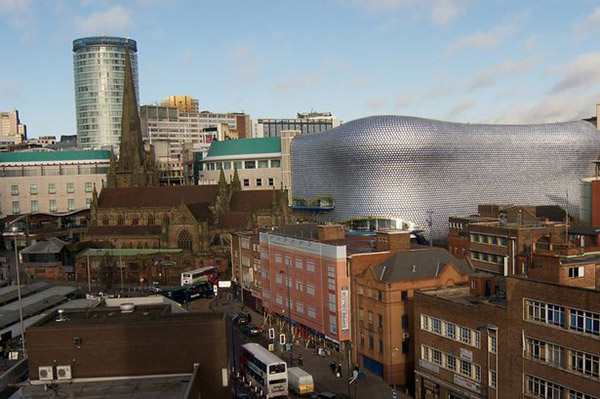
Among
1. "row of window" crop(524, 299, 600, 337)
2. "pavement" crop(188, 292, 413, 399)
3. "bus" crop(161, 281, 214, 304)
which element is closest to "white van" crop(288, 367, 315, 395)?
"pavement" crop(188, 292, 413, 399)

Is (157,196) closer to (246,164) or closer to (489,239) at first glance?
(246,164)

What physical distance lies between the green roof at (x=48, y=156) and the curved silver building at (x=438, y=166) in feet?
237

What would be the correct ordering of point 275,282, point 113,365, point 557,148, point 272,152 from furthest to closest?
1. point 272,152
2. point 557,148
3. point 275,282
4. point 113,365

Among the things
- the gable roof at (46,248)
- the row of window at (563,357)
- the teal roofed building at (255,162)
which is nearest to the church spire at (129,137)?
the teal roofed building at (255,162)

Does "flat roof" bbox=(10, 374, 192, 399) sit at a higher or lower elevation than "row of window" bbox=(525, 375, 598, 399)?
higher

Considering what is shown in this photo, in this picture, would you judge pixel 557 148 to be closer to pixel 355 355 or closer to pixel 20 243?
pixel 355 355

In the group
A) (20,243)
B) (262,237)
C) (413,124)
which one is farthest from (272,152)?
(262,237)

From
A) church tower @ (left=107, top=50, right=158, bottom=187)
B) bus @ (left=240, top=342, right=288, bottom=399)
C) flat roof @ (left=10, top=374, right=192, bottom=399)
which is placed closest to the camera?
flat roof @ (left=10, top=374, right=192, bottom=399)

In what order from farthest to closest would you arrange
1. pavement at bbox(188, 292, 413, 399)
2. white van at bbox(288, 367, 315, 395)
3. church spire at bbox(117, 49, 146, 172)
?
church spire at bbox(117, 49, 146, 172) < pavement at bbox(188, 292, 413, 399) < white van at bbox(288, 367, 315, 395)

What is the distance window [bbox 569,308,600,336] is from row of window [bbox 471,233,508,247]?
1667 inches

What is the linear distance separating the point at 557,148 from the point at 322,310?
9780cm

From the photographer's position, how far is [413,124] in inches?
5369

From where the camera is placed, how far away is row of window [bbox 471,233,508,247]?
3295 inches

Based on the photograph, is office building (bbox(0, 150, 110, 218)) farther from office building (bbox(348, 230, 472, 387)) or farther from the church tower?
office building (bbox(348, 230, 472, 387))
